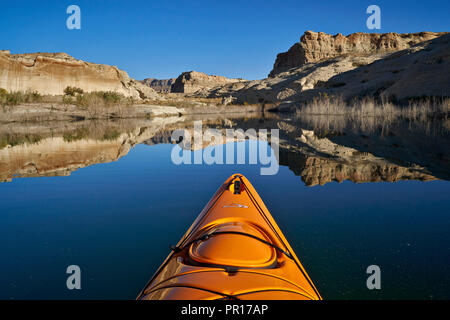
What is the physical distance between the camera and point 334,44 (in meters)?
120

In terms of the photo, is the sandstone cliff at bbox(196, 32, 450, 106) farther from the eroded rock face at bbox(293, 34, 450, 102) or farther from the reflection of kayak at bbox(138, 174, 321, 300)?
the reflection of kayak at bbox(138, 174, 321, 300)

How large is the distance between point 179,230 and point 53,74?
31579 millimetres

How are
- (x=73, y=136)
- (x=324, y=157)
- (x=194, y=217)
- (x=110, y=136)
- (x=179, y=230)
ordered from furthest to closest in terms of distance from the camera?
1. (x=110, y=136)
2. (x=73, y=136)
3. (x=324, y=157)
4. (x=194, y=217)
5. (x=179, y=230)

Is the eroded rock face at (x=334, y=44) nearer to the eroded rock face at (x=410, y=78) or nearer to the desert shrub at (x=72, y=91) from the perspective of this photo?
the eroded rock face at (x=410, y=78)

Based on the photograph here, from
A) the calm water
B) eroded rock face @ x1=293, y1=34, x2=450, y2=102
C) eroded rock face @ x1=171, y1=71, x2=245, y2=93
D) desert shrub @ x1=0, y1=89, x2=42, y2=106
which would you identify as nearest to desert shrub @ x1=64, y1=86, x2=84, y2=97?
desert shrub @ x1=0, y1=89, x2=42, y2=106

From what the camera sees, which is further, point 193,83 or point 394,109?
point 193,83

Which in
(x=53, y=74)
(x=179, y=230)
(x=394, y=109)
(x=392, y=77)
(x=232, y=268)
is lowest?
(x=179, y=230)

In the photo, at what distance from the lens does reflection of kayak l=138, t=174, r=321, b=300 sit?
4.46 feet

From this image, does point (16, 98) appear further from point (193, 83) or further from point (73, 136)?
point (193, 83)

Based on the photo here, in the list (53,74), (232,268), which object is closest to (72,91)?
(53,74)

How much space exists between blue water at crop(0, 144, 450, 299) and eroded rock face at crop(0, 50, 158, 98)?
25.8 m
